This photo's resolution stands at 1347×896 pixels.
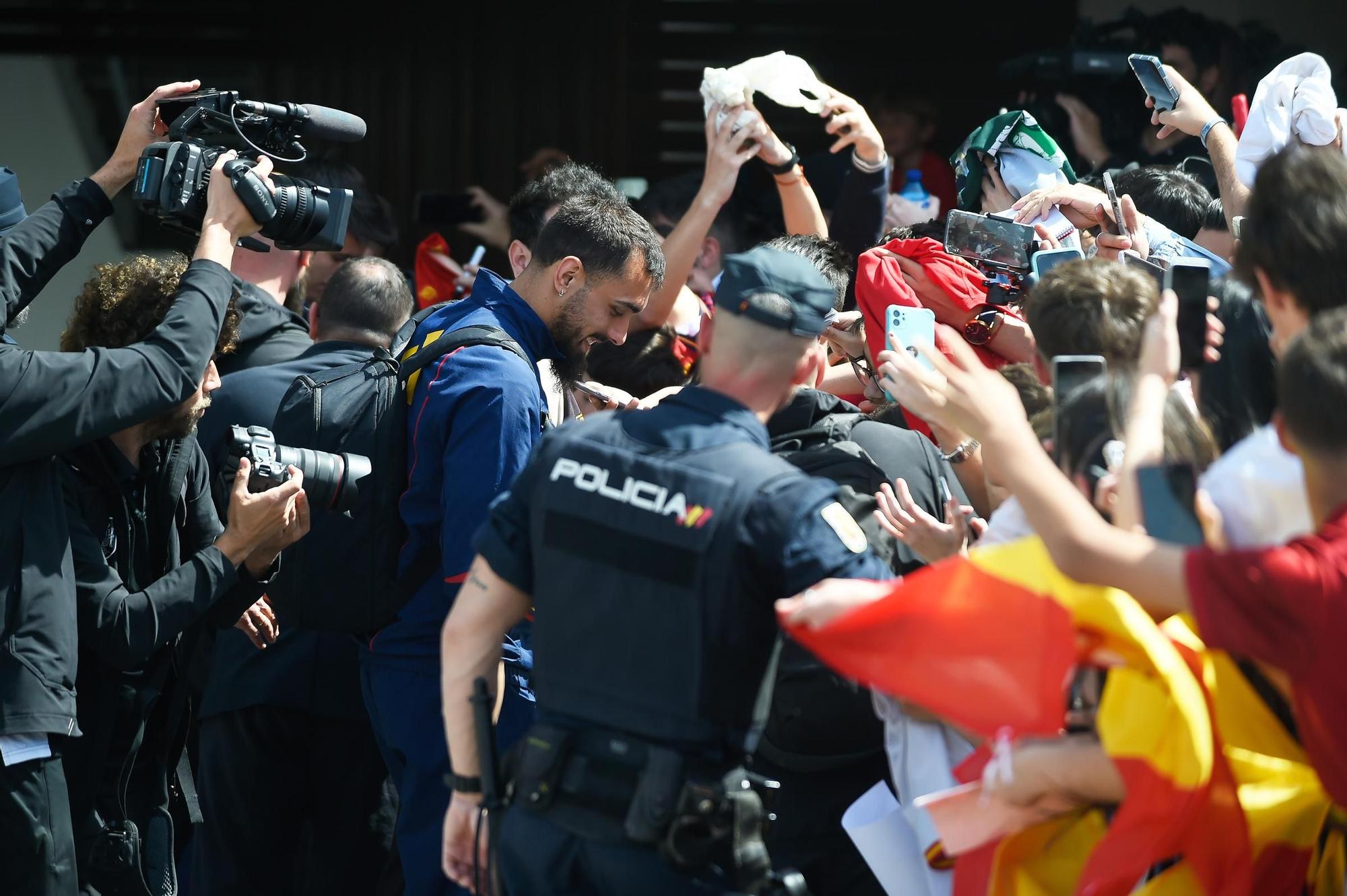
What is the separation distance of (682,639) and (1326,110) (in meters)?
1.94

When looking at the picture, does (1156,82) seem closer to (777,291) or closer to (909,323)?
(909,323)

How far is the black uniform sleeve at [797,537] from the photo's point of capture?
89.4 inches

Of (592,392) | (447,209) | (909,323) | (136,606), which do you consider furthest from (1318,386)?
(447,209)

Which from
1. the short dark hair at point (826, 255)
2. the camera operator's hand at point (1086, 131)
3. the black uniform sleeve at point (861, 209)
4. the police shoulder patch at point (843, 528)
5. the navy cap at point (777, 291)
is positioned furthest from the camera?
the camera operator's hand at point (1086, 131)

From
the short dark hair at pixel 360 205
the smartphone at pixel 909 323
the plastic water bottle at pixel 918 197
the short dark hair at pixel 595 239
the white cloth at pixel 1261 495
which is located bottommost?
the short dark hair at pixel 360 205

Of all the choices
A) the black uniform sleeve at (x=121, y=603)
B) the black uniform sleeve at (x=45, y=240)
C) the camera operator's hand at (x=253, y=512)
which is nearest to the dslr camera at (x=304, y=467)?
the camera operator's hand at (x=253, y=512)

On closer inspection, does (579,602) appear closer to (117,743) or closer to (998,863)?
(998,863)

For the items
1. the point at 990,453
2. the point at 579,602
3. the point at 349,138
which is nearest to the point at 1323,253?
the point at 990,453

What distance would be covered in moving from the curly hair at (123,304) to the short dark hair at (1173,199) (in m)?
2.29

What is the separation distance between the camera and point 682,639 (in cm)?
230

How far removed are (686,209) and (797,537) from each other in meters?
2.95

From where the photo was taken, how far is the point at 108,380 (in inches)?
117

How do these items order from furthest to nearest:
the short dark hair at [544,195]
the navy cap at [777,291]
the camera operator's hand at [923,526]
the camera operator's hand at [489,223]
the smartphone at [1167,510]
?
the camera operator's hand at [489,223] < the short dark hair at [544,195] < the camera operator's hand at [923,526] < the navy cap at [777,291] < the smartphone at [1167,510]

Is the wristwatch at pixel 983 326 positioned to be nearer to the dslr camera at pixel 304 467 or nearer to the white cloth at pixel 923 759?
the white cloth at pixel 923 759
